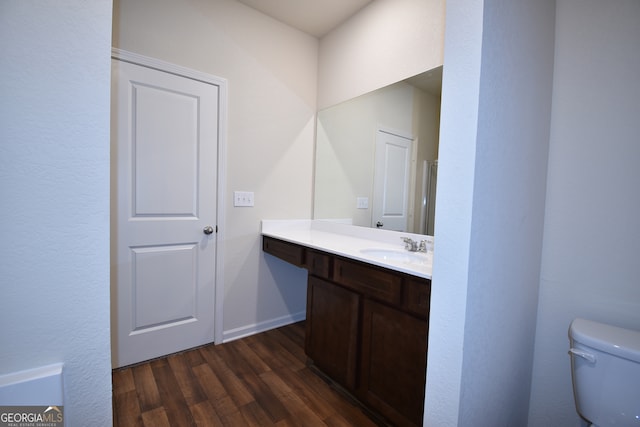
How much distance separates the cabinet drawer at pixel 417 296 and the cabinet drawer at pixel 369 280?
42mm

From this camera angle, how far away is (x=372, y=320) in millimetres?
1400

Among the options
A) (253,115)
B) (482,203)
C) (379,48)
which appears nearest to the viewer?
(482,203)

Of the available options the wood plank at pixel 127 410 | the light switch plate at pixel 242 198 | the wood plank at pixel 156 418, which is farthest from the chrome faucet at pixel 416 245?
the wood plank at pixel 127 410

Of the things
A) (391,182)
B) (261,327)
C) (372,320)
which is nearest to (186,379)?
(261,327)

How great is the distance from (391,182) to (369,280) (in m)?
0.95

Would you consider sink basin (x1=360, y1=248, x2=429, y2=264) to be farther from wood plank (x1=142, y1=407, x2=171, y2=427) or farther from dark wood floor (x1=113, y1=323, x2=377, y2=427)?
wood plank (x1=142, y1=407, x2=171, y2=427)

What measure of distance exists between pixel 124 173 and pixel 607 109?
8.24 ft

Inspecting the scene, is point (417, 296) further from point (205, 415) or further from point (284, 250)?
point (205, 415)

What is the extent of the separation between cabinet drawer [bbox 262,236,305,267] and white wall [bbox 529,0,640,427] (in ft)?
4.35

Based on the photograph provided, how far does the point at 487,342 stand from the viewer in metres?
1.00

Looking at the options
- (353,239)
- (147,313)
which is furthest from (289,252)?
(147,313)

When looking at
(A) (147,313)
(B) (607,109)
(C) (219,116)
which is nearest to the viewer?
(B) (607,109)

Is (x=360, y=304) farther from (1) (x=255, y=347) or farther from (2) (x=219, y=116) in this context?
(2) (x=219, y=116)

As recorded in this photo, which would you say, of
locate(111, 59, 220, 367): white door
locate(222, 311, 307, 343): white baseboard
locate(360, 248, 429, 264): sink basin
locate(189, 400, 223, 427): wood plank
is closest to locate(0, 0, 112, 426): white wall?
locate(189, 400, 223, 427): wood plank
